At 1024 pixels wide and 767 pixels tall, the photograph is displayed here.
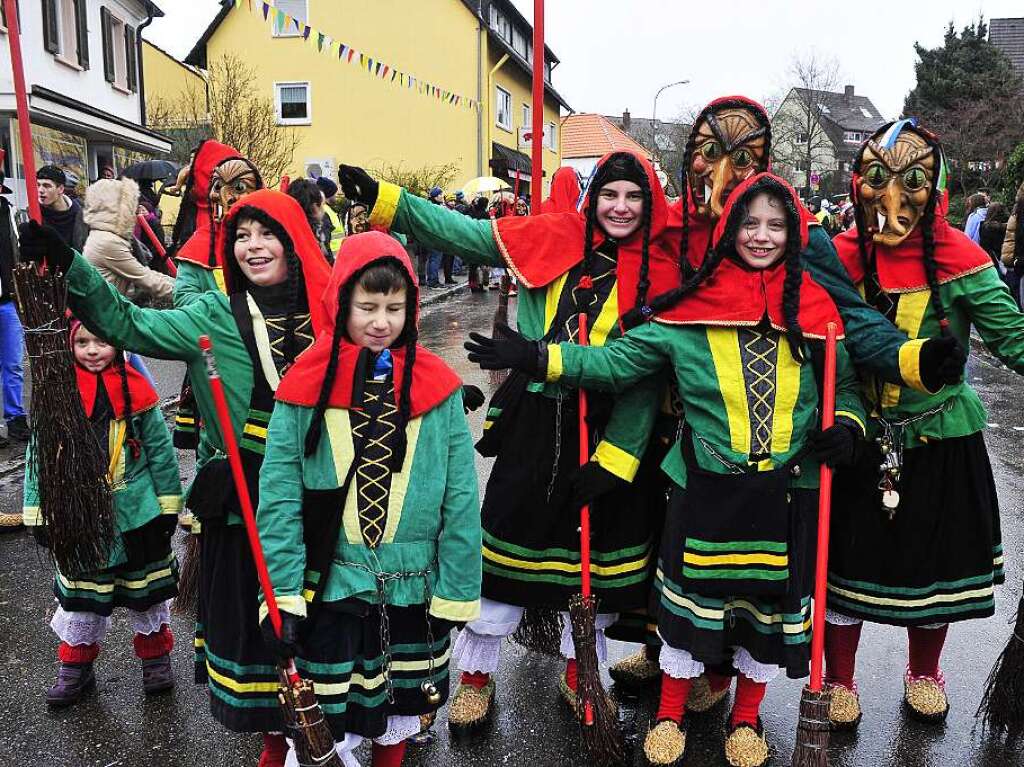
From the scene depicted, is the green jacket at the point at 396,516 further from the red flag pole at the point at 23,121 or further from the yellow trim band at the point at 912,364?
the yellow trim band at the point at 912,364

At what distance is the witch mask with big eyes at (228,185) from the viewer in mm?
3707

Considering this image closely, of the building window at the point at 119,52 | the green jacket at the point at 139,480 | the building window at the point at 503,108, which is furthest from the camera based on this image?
the building window at the point at 503,108

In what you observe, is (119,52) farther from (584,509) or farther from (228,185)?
(584,509)

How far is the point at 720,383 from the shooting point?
284cm

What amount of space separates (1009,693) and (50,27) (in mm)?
17102

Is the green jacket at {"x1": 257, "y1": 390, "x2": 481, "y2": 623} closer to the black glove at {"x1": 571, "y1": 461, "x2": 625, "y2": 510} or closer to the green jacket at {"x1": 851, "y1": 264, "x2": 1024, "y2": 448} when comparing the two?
the black glove at {"x1": 571, "y1": 461, "x2": 625, "y2": 510}

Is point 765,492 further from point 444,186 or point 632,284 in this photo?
point 444,186

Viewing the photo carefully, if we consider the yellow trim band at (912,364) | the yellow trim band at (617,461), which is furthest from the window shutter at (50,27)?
the yellow trim band at (912,364)

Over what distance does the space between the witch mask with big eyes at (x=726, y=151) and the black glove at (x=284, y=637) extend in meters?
1.92

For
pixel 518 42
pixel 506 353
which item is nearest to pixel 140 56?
pixel 518 42

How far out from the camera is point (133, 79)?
20.1 m

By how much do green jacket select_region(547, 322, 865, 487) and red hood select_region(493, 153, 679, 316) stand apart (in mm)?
253

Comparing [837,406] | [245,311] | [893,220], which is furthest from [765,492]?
[245,311]

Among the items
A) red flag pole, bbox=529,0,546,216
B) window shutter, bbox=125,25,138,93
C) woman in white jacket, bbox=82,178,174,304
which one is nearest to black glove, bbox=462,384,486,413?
red flag pole, bbox=529,0,546,216
